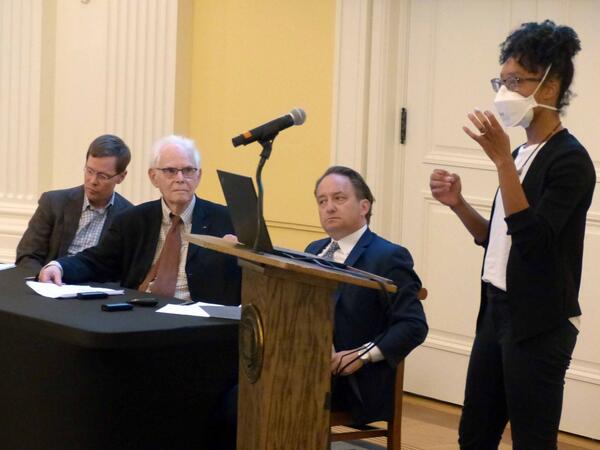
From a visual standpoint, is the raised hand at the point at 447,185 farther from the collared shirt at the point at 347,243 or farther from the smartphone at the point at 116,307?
the smartphone at the point at 116,307

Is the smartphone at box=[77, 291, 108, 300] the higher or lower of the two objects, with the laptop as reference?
lower

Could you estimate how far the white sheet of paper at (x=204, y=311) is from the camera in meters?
3.18

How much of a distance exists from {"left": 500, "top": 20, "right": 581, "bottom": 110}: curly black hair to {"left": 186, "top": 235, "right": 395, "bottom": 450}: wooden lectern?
0.73 metres

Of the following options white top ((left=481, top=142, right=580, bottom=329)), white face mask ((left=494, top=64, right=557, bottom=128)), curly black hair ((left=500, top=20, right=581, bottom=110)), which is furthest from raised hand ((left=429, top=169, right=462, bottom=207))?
curly black hair ((left=500, top=20, right=581, bottom=110))

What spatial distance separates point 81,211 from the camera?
4492 mm

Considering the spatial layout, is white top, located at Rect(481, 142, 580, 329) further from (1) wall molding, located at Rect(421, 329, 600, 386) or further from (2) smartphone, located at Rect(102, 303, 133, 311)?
(1) wall molding, located at Rect(421, 329, 600, 386)

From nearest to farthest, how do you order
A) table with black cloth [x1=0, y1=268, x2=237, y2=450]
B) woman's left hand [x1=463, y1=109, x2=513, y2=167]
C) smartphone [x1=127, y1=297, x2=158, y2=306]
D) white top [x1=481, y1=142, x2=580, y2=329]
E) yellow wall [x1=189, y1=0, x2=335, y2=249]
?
woman's left hand [x1=463, y1=109, x2=513, y2=167] → white top [x1=481, y1=142, x2=580, y2=329] → table with black cloth [x1=0, y1=268, x2=237, y2=450] → smartphone [x1=127, y1=297, x2=158, y2=306] → yellow wall [x1=189, y1=0, x2=335, y2=249]

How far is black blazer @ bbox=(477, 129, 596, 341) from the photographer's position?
261 cm

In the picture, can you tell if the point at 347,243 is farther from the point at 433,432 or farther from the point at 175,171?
the point at 433,432

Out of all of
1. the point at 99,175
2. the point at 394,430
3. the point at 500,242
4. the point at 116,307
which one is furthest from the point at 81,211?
the point at 500,242

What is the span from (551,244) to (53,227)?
250cm

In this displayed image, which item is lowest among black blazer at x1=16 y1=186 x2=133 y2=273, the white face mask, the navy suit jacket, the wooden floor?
the wooden floor

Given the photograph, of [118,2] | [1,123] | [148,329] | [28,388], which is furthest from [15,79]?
[148,329]

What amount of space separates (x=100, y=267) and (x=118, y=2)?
2.27m
